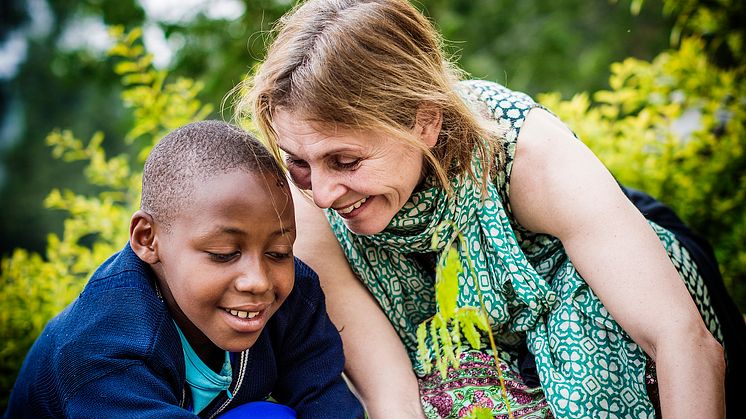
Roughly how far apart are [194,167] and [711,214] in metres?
2.93

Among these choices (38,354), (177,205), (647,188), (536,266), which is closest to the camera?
(177,205)

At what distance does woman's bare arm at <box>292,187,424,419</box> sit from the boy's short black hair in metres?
0.43

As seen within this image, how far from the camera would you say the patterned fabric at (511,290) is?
2.21m

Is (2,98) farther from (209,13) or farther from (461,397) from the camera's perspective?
(461,397)

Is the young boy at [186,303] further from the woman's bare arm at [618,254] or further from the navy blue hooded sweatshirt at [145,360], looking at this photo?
the woman's bare arm at [618,254]

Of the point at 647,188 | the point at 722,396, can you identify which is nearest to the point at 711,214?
the point at 647,188

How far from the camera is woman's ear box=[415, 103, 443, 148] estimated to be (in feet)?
7.28

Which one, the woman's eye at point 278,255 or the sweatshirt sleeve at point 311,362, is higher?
the woman's eye at point 278,255

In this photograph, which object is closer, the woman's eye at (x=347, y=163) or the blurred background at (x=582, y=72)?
the woman's eye at (x=347, y=163)

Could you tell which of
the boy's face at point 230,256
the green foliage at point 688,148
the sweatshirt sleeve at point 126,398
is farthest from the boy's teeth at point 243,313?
the green foliage at point 688,148

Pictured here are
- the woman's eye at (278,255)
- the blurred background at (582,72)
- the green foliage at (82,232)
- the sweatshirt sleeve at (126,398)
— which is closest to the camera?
the sweatshirt sleeve at (126,398)

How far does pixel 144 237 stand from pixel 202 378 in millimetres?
438

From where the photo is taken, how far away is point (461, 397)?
2324 mm

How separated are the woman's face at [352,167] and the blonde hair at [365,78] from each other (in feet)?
0.12
